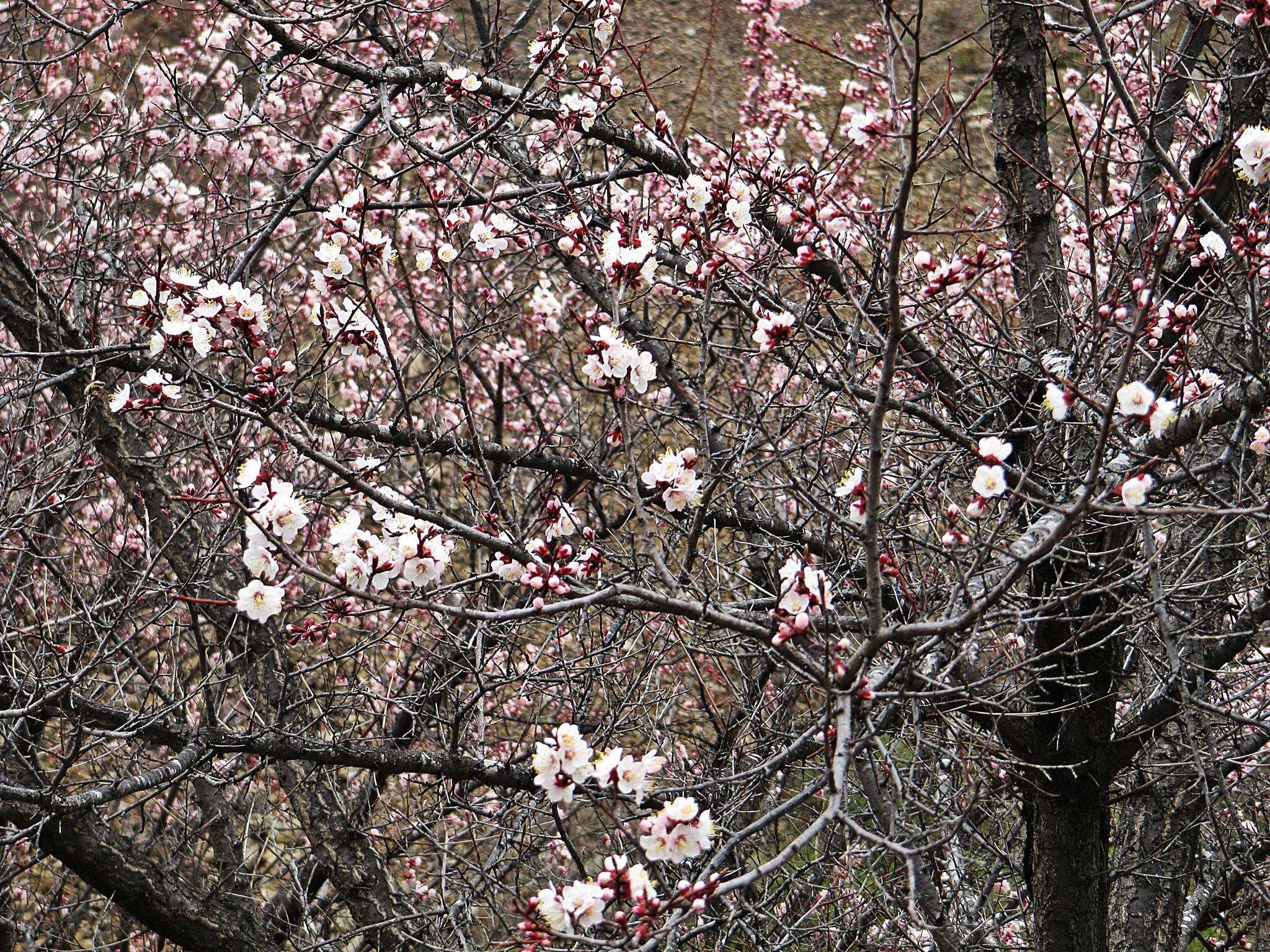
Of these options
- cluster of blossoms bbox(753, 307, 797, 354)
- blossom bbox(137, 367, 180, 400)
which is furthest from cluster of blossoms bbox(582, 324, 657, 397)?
blossom bbox(137, 367, 180, 400)

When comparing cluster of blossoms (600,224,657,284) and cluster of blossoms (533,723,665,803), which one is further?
cluster of blossoms (600,224,657,284)

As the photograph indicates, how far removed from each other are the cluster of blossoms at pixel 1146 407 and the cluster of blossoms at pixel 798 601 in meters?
A: 0.68

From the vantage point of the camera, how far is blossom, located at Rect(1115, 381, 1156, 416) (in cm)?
214

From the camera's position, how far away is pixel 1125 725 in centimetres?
374

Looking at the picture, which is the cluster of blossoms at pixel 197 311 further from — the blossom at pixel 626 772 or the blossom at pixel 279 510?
the blossom at pixel 626 772

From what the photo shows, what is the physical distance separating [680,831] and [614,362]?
107 centimetres

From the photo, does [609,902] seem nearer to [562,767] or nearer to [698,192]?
[562,767]

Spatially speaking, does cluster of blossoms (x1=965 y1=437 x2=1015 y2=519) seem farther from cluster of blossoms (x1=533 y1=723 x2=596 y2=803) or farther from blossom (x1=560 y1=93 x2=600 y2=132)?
blossom (x1=560 y1=93 x2=600 y2=132)

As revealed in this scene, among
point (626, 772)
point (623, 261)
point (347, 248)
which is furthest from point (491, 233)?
point (626, 772)

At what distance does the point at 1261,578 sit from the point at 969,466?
1.15 metres

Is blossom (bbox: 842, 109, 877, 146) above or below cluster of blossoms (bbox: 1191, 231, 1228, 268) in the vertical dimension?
above

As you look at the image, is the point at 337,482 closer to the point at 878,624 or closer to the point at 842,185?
the point at 842,185

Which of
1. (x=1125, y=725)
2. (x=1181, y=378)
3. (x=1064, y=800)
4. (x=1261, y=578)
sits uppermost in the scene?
(x=1261, y=578)

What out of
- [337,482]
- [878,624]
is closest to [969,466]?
[878,624]
